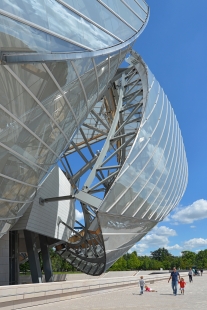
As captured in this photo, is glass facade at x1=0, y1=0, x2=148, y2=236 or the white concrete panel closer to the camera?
glass facade at x1=0, y1=0, x2=148, y2=236

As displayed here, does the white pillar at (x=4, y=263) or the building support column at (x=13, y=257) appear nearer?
the white pillar at (x=4, y=263)

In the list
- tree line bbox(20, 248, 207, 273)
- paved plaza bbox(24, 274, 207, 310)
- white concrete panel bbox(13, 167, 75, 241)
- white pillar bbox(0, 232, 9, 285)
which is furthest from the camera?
tree line bbox(20, 248, 207, 273)

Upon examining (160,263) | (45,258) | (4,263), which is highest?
(45,258)

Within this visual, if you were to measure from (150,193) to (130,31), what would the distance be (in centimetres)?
1215

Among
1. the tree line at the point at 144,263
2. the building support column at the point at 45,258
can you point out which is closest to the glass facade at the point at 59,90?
the building support column at the point at 45,258

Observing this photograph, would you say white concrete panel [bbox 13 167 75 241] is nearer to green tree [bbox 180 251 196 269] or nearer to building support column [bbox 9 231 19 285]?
building support column [bbox 9 231 19 285]

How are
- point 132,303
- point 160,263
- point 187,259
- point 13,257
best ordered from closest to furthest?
point 132,303 < point 13,257 < point 160,263 < point 187,259

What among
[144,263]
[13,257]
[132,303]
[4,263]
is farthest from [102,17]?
[144,263]

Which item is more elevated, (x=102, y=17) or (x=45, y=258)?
(x=102, y=17)

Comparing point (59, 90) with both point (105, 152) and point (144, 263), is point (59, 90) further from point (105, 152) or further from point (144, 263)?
point (144, 263)

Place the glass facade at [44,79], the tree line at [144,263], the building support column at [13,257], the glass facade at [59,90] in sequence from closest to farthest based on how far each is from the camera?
the glass facade at [44,79] → the glass facade at [59,90] → the building support column at [13,257] → the tree line at [144,263]

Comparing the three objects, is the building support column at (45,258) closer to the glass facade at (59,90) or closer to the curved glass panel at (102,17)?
the glass facade at (59,90)

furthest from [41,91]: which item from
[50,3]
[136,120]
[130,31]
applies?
[136,120]

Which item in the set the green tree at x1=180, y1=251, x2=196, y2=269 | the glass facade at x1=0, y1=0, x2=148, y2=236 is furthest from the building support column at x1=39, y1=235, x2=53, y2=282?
the green tree at x1=180, y1=251, x2=196, y2=269
